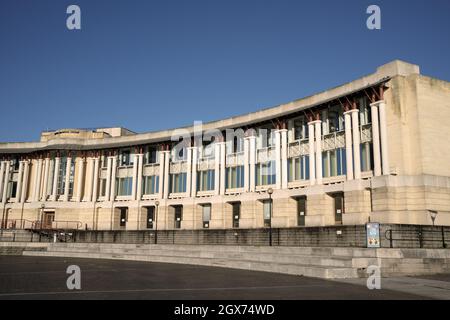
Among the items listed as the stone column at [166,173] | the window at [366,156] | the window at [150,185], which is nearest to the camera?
the window at [366,156]

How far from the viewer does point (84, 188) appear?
50281 mm

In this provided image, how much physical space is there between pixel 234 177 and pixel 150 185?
35.4ft

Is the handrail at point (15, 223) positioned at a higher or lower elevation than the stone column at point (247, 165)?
lower

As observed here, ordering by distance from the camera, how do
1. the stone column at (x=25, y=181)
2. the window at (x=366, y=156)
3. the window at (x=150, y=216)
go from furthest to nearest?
the stone column at (x=25, y=181) < the window at (x=150, y=216) < the window at (x=366, y=156)

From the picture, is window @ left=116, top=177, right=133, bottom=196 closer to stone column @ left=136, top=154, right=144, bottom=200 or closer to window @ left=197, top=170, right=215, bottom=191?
stone column @ left=136, top=154, right=144, bottom=200


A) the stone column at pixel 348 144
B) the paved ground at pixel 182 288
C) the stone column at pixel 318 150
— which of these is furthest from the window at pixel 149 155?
the paved ground at pixel 182 288

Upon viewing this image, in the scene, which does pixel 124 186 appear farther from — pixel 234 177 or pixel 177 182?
pixel 234 177

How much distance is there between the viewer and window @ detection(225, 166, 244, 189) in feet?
133

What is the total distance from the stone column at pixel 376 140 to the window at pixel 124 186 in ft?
91.6

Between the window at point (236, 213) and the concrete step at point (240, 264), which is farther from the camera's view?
the window at point (236, 213)

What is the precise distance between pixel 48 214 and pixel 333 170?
108 feet

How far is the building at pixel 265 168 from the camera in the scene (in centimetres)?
2870

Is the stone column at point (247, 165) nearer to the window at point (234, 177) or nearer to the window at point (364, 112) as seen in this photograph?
the window at point (234, 177)
